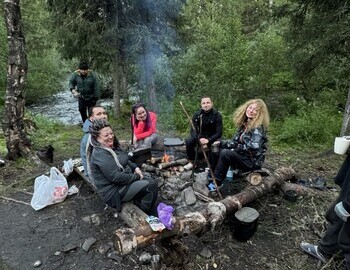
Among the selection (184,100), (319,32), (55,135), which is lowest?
(55,135)

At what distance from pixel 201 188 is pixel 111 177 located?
5.36ft

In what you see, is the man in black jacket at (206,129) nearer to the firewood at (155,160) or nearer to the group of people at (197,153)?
the group of people at (197,153)

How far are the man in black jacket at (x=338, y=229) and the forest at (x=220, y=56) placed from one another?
364 centimetres

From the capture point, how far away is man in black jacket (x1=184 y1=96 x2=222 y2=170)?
197 inches

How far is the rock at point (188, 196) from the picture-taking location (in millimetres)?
4160

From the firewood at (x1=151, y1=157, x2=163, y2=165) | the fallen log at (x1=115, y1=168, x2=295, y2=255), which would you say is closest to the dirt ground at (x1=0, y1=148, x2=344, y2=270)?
the fallen log at (x1=115, y1=168, x2=295, y2=255)

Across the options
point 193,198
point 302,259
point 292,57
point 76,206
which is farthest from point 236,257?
point 292,57

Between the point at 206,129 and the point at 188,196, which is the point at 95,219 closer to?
the point at 188,196

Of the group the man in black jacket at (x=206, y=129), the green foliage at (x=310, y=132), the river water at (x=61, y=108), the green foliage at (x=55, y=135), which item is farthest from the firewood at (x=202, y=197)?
the river water at (x=61, y=108)

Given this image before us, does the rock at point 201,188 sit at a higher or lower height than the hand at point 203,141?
lower

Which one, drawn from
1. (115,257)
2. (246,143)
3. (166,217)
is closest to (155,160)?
(246,143)

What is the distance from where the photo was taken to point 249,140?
13.4ft

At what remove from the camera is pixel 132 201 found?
3.73 m

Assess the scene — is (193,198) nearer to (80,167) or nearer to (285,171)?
(285,171)
